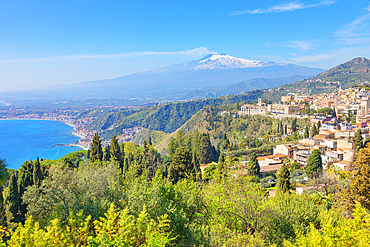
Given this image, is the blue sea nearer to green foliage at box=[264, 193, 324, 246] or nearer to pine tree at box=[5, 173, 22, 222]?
pine tree at box=[5, 173, 22, 222]

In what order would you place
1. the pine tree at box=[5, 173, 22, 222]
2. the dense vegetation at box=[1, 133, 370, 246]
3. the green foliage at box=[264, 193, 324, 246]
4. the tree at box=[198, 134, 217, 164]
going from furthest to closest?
the tree at box=[198, 134, 217, 164]
the pine tree at box=[5, 173, 22, 222]
the green foliage at box=[264, 193, 324, 246]
the dense vegetation at box=[1, 133, 370, 246]

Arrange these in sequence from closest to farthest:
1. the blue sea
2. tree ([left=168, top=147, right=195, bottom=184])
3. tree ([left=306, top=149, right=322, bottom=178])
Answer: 1. tree ([left=168, top=147, right=195, bottom=184])
2. tree ([left=306, top=149, right=322, bottom=178])
3. the blue sea

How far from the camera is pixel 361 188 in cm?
1216

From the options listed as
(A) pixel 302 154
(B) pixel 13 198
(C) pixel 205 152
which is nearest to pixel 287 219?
(B) pixel 13 198

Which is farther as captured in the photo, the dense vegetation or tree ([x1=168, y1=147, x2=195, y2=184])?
tree ([x1=168, y1=147, x2=195, y2=184])

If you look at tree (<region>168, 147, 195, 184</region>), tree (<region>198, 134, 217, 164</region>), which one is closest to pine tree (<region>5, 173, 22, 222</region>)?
tree (<region>168, 147, 195, 184</region>)

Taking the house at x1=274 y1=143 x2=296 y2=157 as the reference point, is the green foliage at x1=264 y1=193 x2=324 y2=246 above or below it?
above

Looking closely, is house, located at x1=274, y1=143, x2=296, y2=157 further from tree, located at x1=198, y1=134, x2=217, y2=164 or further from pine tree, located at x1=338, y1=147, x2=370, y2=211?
pine tree, located at x1=338, y1=147, x2=370, y2=211

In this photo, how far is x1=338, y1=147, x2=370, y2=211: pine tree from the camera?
39.5 ft

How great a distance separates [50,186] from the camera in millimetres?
8938

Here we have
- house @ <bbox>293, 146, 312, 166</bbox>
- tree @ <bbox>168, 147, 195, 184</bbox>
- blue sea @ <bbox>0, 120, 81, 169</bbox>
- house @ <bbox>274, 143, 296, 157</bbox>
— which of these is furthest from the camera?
blue sea @ <bbox>0, 120, 81, 169</bbox>

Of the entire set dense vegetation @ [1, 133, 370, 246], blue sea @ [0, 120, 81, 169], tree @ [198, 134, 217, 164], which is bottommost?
blue sea @ [0, 120, 81, 169]

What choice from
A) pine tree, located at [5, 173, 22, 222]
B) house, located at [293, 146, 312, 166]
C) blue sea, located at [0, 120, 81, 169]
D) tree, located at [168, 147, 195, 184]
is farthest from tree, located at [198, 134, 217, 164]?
blue sea, located at [0, 120, 81, 169]

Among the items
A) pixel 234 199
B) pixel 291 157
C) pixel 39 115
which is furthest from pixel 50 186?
pixel 39 115
